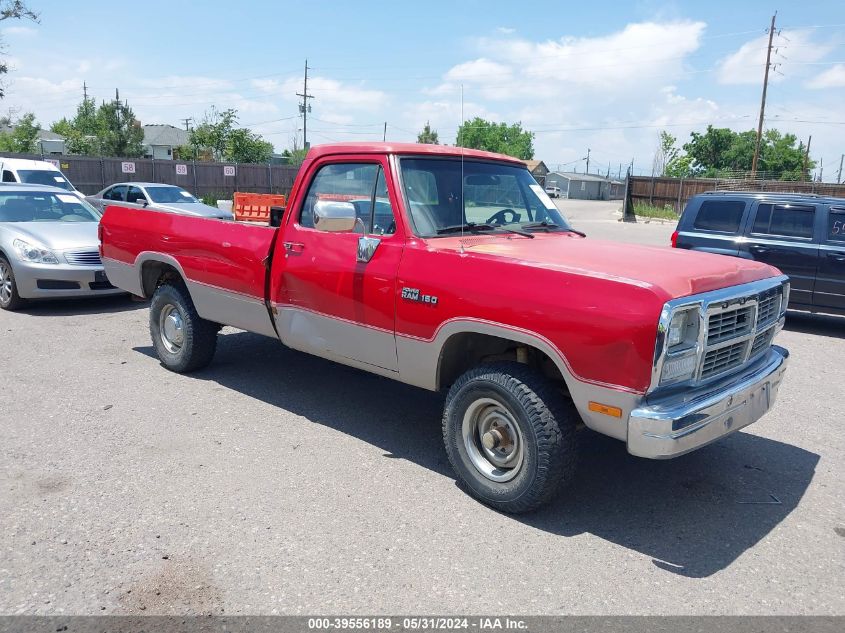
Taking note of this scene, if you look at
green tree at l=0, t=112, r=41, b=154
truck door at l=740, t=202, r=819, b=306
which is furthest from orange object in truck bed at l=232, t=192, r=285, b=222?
green tree at l=0, t=112, r=41, b=154

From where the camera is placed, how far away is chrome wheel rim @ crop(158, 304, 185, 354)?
6355 mm

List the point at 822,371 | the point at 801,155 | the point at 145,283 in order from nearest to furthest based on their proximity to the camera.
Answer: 1. the point at 145,283
2. the point at 822,371
3. the point at 801,155

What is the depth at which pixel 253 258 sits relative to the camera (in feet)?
17.5

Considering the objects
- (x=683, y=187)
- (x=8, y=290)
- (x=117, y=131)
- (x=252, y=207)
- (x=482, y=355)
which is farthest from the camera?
(x=117, y=131)

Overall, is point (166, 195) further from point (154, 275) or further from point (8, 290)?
point (154, 275)

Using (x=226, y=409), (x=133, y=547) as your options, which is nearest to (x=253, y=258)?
(x=226, y=409)

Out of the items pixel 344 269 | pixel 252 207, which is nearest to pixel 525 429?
pixel 344 269

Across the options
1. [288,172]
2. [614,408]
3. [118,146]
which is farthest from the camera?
[118,146]

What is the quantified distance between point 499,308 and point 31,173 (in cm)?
1703

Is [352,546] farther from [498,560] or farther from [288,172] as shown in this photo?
[288,172]

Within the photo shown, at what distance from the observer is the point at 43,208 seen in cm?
1020

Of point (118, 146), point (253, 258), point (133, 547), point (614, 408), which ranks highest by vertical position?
point (118, 146)

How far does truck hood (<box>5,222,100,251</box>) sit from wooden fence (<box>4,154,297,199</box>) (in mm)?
19369

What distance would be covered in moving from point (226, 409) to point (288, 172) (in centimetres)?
3252
